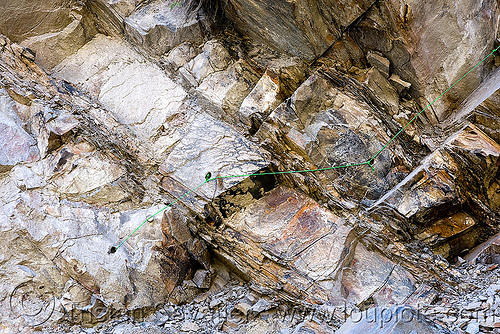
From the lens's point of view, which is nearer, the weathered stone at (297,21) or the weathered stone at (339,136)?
the weathered stone at (297,21)

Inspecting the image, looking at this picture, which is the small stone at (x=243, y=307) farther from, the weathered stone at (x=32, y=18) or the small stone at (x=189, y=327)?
the weathered stone at (x=32, y=18)

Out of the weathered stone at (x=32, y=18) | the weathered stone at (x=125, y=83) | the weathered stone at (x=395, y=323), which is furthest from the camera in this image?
the weathered stone at (x=125, y=83)

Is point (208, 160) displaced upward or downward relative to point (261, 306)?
upward

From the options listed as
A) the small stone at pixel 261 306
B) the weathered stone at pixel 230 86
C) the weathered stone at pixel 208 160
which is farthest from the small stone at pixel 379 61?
the small stone at pixel 261 306

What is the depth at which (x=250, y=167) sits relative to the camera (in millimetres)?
6676

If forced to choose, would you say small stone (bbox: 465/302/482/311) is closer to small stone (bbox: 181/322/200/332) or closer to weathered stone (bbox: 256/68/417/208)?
weathered stone (bbox: 256/68/417/208)

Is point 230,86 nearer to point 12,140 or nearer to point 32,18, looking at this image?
Result: point 32,18

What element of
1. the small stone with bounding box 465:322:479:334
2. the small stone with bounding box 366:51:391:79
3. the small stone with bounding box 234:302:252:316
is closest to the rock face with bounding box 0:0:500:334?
the small stone with bounding box 366:51:391:79

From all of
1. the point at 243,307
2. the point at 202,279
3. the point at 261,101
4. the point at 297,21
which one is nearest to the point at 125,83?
the point at 261,101

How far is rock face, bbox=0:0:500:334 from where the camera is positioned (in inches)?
244

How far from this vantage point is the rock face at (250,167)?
6207 mm

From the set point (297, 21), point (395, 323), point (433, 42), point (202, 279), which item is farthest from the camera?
point (202, 279)

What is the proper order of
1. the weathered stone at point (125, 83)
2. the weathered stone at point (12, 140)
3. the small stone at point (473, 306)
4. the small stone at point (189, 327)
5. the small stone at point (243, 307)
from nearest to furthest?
the small stone at point (473, 306) < the small stone at point (189, 327) < the small stone at point (243, 307) < the weathered stone at point (12, 140) < the weathered stone at point (125, 83)

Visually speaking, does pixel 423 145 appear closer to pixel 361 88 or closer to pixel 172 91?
pixel 361 88
